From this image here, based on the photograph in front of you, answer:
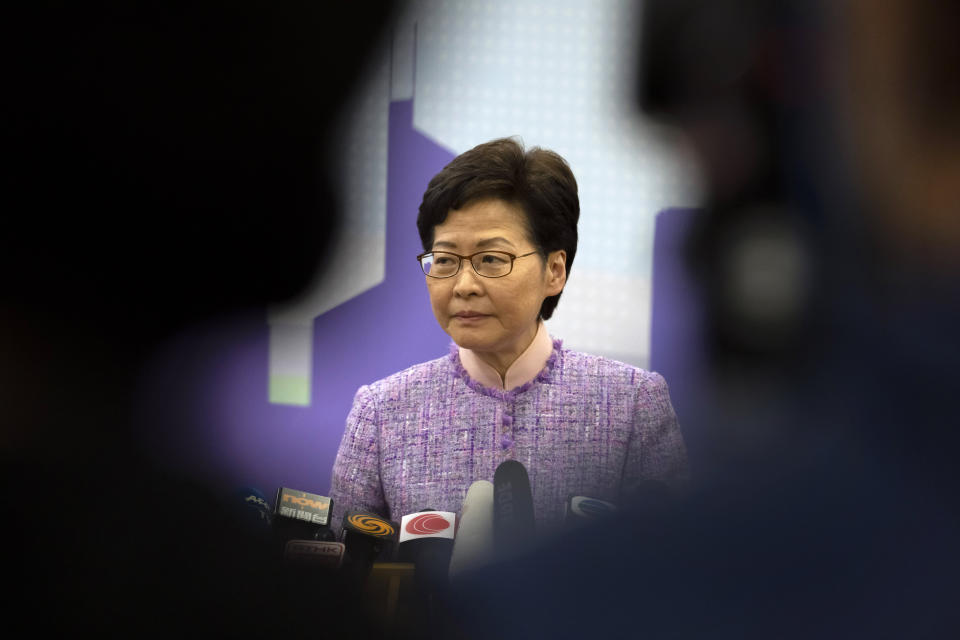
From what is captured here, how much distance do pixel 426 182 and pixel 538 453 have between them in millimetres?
565

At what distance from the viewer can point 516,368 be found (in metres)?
1.34

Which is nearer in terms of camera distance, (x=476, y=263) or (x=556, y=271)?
(x=476, y=263)

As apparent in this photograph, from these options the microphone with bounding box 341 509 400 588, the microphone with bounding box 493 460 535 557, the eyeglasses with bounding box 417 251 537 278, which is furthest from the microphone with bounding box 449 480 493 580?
the eyeglasses with bounding box 417 251 537 278

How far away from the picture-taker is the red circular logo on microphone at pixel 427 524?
857mm

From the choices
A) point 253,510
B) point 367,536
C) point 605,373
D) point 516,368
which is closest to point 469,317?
point 516,368

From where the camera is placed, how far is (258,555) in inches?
16.8

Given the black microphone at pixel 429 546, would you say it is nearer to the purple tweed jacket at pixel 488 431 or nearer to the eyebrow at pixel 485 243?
the purple tweed jacket at pixel 488 431

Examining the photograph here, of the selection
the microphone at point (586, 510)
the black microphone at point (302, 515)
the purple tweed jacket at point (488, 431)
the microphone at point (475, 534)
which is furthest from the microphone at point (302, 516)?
the purple tweed jacket at point (488, 431)

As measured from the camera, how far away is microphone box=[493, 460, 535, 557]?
0.66 meters

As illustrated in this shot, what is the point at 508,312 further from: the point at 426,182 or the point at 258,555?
the point at 258,555

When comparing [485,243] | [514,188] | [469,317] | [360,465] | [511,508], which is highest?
[514,188]

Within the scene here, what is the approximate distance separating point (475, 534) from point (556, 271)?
2.41 ft

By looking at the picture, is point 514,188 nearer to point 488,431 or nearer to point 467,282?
point 467,282

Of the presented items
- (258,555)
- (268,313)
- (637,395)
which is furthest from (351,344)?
(258,555)
